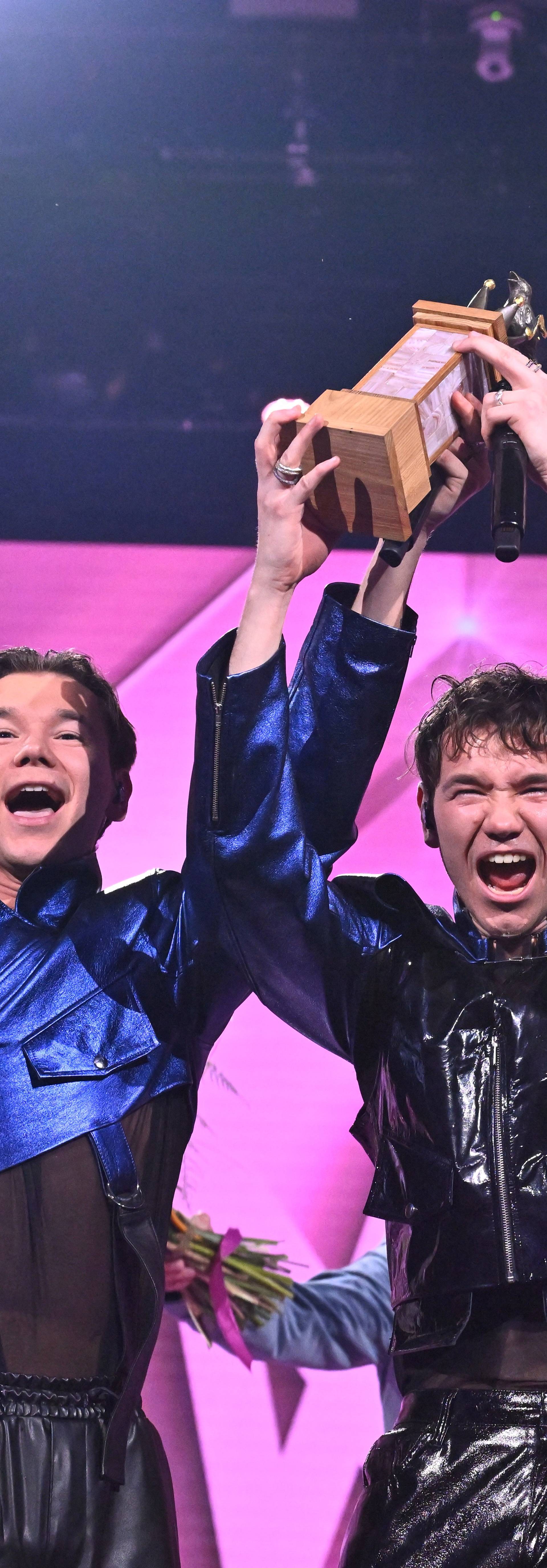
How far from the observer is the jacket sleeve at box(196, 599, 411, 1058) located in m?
1.53

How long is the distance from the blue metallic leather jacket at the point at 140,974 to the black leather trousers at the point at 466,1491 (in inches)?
18.4

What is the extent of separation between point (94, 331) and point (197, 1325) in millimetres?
1641

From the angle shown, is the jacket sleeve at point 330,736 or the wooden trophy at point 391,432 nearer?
the wooden trophy at point 391,432

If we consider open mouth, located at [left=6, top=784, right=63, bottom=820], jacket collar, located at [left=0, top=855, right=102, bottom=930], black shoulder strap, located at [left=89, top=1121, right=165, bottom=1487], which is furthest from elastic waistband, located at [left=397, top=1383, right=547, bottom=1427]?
open mouth, located at [left=6, top=784, right=63, bottom=820]

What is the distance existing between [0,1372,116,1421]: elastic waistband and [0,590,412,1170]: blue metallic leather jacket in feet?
0.71

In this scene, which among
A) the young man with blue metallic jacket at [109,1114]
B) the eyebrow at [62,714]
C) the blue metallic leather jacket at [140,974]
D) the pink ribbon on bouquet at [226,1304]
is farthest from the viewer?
the pink ribbon on bouquet at [226,1304]

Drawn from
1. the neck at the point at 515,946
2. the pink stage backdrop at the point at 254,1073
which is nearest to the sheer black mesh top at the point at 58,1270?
the neck at the point at 515,946

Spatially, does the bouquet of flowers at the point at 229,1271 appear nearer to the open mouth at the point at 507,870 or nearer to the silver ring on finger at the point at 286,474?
the open mouth at the point at 507,870

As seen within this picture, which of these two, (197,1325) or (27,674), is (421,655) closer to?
(27,674)

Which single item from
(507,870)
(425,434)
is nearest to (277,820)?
(507,870)

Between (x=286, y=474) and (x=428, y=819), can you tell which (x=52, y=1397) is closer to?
(x=428, y=819)

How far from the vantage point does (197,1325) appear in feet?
8.09

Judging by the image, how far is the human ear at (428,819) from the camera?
5.90ft

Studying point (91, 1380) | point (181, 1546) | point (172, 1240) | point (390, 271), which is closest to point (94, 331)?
point (390, 271)
